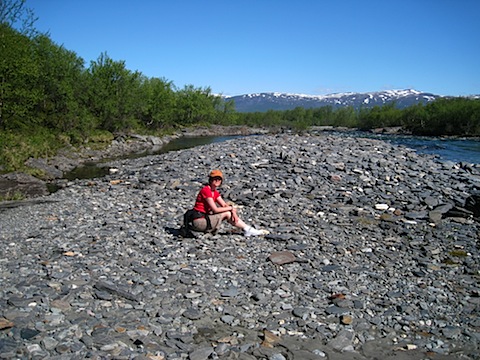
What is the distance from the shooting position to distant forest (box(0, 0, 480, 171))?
3041 centimetres

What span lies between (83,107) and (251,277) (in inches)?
1776

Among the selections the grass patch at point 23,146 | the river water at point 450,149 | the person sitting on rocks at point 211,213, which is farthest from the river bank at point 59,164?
the river water at point 450,149

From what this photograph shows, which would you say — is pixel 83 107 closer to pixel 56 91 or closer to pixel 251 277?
pixel 56 91

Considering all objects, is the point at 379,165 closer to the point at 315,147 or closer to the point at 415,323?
the point at 315,147

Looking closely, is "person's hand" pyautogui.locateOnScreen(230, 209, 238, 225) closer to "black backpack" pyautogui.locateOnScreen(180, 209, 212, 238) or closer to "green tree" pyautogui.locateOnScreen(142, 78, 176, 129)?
"black backpack" pyautogui.locateOnScreen(180, 209, 212, 238)

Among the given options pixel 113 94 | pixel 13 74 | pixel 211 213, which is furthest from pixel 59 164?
pixel 113 94

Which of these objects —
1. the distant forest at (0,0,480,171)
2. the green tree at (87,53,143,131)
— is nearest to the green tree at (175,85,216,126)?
the distant forest at (0,0,480,171)

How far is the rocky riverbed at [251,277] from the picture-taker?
5.67m

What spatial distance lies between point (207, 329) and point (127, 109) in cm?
5383

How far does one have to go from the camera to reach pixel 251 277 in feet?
26.6

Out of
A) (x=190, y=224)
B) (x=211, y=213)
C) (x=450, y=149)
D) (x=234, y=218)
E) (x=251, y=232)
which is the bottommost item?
(x=251, y=232)

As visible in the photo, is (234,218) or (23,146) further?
(23,146)

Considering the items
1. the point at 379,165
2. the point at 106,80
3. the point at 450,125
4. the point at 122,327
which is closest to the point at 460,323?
the point at 122,327

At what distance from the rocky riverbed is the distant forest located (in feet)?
57.5
